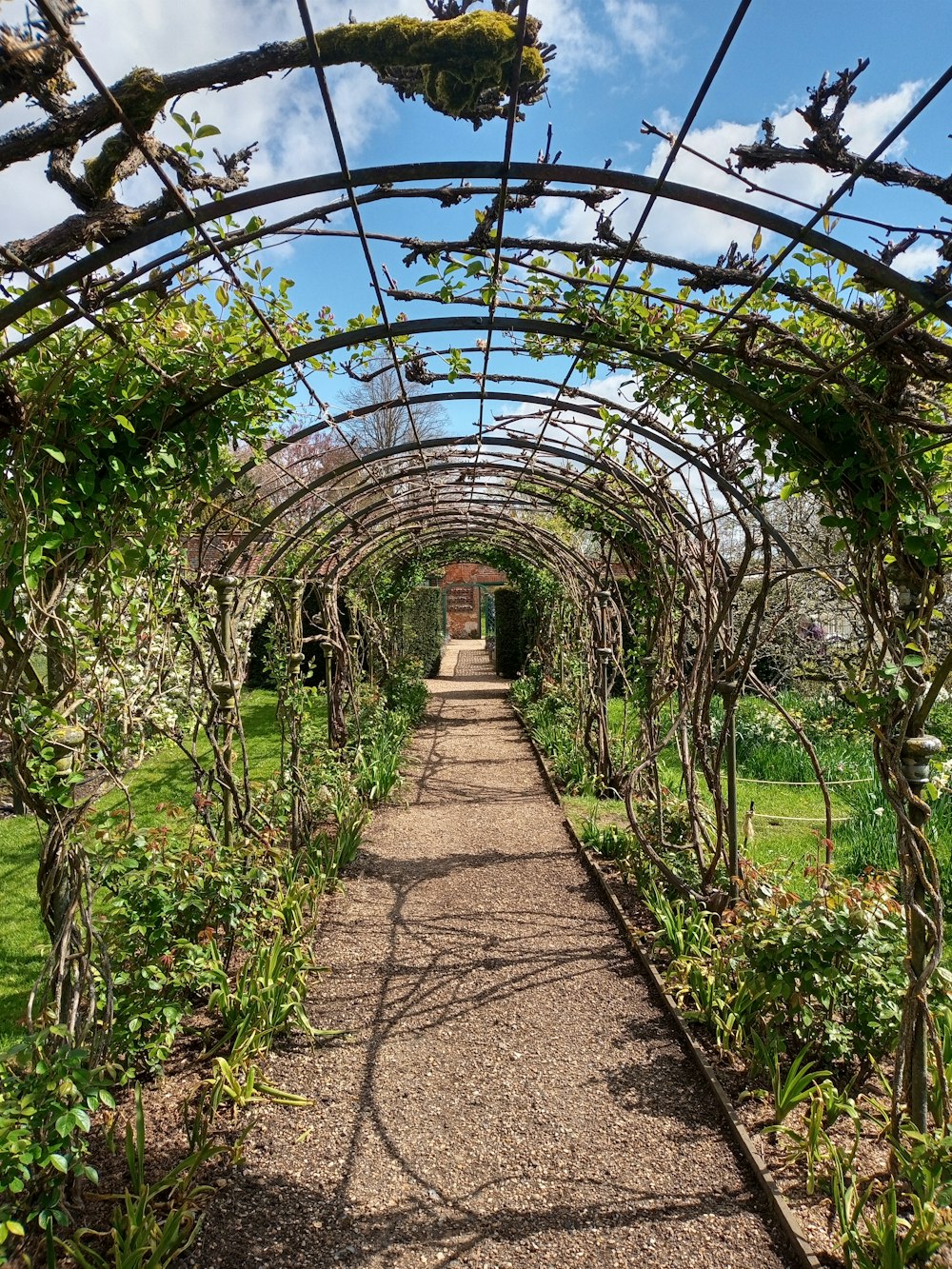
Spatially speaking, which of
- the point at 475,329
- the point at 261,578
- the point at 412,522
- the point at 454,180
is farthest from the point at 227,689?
the point at 412,522

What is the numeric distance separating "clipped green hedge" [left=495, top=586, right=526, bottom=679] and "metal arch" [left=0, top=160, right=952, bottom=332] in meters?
14.0

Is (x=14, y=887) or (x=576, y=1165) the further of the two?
→ (x=14, y=887)

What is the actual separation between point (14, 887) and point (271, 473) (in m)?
10.1

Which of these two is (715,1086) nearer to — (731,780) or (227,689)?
(731,780)

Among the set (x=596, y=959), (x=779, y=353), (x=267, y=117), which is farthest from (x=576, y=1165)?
(x=267, y=117)

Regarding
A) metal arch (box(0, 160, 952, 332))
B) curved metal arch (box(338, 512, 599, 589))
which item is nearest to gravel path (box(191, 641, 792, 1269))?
metal arch (box(0, 160, 952, 332))

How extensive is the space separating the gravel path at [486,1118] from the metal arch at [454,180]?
2550 millimetres

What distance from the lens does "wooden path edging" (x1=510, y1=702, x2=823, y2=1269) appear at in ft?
6.77

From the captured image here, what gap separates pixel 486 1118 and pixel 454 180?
3080mm

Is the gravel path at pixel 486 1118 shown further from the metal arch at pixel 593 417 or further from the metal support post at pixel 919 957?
the metal arch at pixel 593 417

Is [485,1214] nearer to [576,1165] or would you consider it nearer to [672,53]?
[576,1165]

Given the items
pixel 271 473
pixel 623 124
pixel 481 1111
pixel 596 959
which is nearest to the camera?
pixel 623 124

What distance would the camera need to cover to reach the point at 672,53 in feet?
4.99

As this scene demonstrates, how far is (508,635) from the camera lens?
1766 cm
